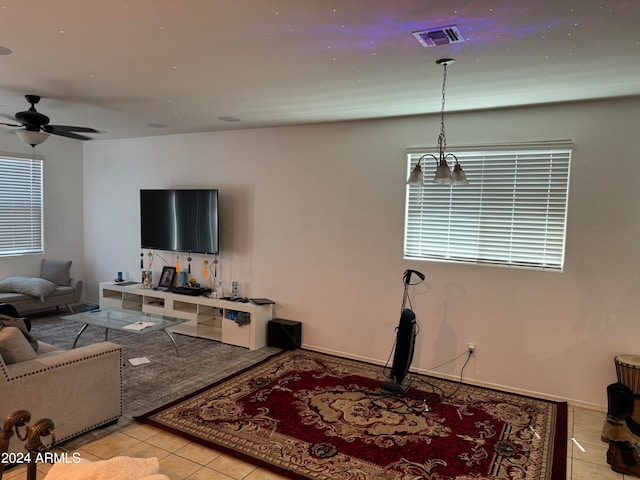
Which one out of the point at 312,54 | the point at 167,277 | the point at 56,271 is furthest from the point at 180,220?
the point at 312,54

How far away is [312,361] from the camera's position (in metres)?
4.65

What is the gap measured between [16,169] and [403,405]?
6.22 meters

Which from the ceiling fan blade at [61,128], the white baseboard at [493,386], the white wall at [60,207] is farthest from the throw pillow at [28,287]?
the white baseboard at [493,386]

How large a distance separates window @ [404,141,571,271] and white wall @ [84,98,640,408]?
0.11 m

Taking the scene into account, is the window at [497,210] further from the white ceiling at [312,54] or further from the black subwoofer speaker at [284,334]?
the black subwoofer speaker at [284,334]

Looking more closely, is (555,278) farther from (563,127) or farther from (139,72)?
(139,72)

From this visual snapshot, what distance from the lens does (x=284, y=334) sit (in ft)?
16.4

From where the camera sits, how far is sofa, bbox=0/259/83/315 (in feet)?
18.8

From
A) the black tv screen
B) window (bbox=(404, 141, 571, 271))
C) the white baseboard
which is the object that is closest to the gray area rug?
the white baseboard

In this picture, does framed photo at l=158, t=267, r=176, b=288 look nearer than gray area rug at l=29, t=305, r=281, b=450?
No

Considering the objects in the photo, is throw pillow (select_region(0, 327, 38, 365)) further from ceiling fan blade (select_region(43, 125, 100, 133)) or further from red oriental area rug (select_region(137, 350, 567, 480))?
ceiling fan blade (select_region(43, 125, 100, 133))

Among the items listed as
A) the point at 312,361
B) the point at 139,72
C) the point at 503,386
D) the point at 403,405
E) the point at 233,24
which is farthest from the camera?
the point at 312,361

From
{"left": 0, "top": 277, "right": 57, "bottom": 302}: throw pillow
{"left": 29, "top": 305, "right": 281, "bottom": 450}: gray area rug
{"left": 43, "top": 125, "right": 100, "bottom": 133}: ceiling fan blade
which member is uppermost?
{"left": 43, "top": 125, "right": 100, "bottom": 133}: ceiling fan blade

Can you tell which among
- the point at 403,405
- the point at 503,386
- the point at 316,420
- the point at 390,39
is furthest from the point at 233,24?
the point at 503,386
